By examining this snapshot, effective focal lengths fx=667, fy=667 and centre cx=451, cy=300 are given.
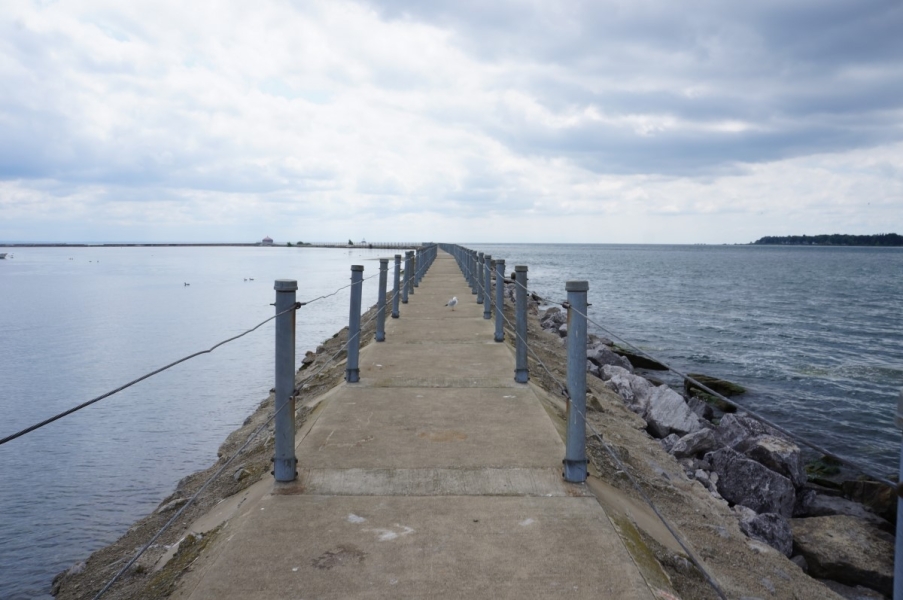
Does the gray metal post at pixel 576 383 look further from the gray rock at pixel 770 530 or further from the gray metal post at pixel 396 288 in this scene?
the gray metal post at pixel 396 288

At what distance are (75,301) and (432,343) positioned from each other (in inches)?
1296

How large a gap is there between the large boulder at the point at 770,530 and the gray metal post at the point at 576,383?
9.09ft

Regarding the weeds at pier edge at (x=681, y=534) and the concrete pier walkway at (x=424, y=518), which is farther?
the weeds at pier edge at (x=681, y=534)

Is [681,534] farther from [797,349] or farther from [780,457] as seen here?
[797,349]

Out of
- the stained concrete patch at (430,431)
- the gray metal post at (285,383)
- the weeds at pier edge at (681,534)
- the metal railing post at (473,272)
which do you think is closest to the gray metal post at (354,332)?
the stained concrete patch at (430,431)

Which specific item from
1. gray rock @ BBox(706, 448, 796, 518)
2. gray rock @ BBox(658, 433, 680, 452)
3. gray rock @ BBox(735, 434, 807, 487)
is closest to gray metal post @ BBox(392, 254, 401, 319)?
gray rock @ BBox(658, 433, 680, 452)

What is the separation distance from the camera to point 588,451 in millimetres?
5875

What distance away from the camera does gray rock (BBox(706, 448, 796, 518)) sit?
7566mm

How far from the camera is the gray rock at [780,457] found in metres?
8.37

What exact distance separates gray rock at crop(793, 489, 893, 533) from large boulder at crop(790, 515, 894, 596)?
73cm

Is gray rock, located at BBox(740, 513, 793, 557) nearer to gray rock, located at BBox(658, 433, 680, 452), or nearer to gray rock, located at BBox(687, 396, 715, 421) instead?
gray rock, located at BBox(658, 433, 680, 452)

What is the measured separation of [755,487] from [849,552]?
4.29ft

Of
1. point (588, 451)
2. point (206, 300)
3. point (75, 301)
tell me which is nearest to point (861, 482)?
point (588, 451)

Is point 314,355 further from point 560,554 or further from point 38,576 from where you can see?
point 560,554
